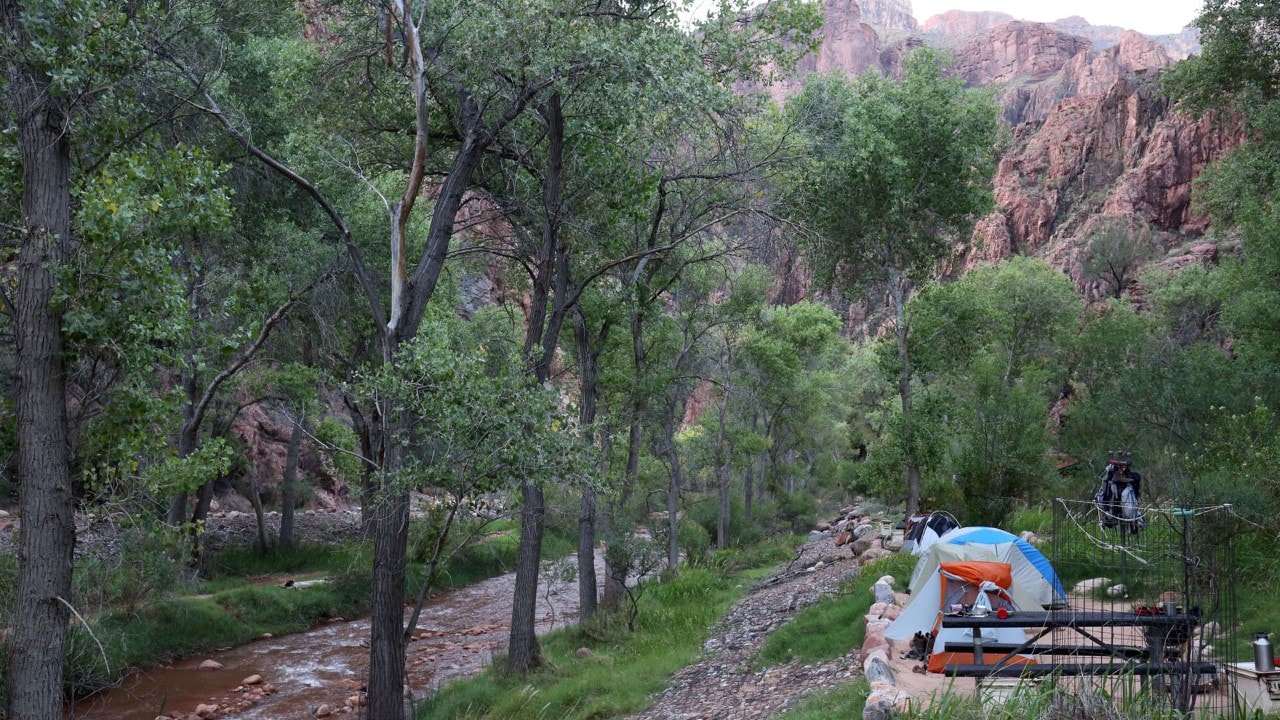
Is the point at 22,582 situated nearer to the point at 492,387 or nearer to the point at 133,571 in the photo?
the point at 492,387

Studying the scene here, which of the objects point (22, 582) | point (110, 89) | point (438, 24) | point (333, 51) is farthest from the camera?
point (333, 51)

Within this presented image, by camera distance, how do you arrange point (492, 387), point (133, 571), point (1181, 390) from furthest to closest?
1. point (1181, 390)
2. point (133, 571)
3. point (492, 387)

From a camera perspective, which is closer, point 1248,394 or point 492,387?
point 492,387

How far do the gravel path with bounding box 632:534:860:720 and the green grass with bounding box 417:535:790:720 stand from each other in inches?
15.1

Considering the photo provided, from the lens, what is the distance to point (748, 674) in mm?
12469

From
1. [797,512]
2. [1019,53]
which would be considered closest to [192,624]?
[797,512]

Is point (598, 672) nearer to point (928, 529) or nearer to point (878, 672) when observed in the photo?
point (878, 672)

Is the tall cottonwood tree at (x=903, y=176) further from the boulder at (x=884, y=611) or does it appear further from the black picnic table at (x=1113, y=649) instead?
the black picnic table at (x=1113, y=649)

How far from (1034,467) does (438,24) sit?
1538 centimetres

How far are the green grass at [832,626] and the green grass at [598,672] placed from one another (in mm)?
1719

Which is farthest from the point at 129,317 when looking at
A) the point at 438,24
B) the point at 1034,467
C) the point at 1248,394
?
the point at 1248,394

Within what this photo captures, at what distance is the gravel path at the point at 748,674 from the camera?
34.9 feet

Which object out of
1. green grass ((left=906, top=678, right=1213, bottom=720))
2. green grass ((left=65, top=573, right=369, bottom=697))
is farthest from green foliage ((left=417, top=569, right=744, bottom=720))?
green grass ((left=906, top=678, right=1213, bottom=720))

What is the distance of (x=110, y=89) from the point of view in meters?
8.31
